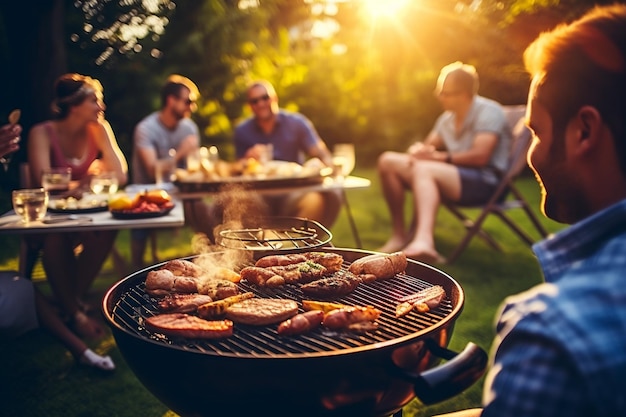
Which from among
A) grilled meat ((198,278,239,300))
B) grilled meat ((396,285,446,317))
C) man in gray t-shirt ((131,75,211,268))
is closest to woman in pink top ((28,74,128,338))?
man in gray t-shirt ((131,75,211,268))

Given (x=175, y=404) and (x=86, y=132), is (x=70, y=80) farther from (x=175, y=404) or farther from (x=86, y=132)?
(x=175, y=404)

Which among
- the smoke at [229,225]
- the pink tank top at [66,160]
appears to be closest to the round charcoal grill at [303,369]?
the smoke at [229,225]

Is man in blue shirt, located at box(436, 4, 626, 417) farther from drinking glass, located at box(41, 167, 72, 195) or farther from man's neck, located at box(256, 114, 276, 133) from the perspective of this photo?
man's neck, located at box(256, 114, 276, 133)

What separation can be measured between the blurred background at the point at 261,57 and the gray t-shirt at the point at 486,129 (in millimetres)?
1024

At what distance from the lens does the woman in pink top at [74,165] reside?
12.4ft

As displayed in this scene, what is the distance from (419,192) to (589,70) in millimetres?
4308

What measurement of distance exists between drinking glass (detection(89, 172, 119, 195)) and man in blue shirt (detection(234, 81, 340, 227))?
1889 millimetres

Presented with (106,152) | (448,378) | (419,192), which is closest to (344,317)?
(448,378)

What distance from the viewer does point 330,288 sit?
6.63ft

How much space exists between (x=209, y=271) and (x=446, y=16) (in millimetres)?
8890

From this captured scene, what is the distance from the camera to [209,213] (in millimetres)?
5133

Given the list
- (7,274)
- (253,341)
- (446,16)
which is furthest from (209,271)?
(446,16)

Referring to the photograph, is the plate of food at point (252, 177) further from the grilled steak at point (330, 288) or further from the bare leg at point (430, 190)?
the grilled steak at point (330, 288)

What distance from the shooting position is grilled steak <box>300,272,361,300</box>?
202cm
